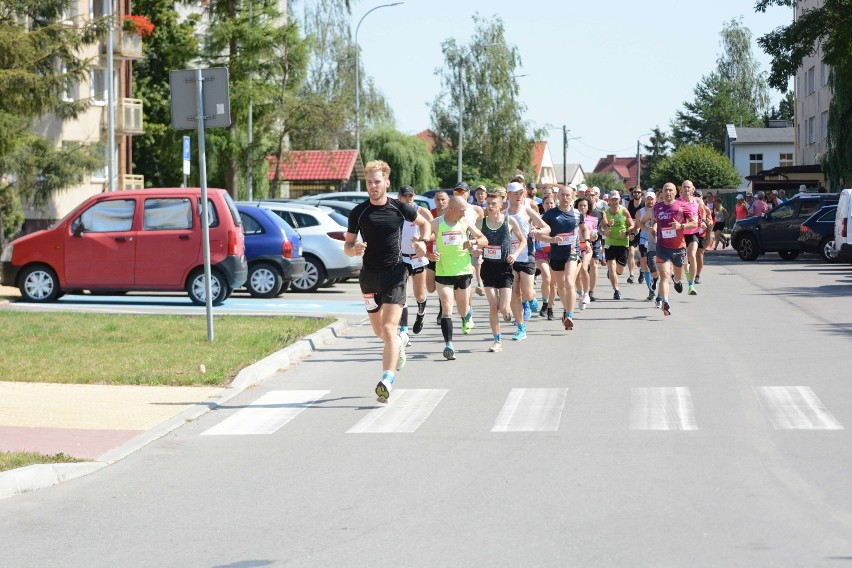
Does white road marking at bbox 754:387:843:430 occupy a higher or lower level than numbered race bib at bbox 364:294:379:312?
lower

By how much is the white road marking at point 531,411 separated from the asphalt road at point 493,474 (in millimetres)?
26

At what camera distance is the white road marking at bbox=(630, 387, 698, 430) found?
9.89 meters

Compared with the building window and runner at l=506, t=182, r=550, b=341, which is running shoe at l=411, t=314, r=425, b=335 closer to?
runner at l=506, t=182, r=550, b=341

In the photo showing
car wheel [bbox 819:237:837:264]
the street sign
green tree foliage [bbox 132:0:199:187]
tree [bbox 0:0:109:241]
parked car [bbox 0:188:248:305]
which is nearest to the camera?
the street sign

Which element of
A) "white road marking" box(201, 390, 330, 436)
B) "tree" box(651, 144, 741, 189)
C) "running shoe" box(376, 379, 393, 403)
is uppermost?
"tree" box(651, 144, 741, 189)

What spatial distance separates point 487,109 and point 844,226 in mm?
64229

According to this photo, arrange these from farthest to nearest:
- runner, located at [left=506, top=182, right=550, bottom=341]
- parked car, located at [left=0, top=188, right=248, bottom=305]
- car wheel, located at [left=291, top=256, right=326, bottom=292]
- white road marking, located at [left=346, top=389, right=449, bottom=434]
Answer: car wheel, located at [left=291, top=256, right=326, bottom=292] → parked car, located at [left=0, top=188, right=248, bottom=305] → runner, located at [left=506, top=182, right=550, bottom=341] → white road marking, located at [left=346, top=389, right=449, bottom=434]

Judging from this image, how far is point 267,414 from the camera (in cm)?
1110

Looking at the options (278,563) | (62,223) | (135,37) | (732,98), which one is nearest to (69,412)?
(278,563)

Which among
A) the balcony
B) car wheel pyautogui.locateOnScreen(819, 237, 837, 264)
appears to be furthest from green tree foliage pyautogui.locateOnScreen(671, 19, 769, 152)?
car wheel pyautogui.locateOnScreen(819, 237, 837, 264)

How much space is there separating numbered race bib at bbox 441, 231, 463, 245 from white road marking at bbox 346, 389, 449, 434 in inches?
128

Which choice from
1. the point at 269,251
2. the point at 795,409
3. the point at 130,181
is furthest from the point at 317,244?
the point at 130,181

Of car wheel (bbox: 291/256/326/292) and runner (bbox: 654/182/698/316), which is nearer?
runner (bbox: 654/182/698/316)

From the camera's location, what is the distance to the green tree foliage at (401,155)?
78.9 meters
